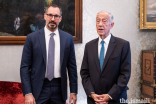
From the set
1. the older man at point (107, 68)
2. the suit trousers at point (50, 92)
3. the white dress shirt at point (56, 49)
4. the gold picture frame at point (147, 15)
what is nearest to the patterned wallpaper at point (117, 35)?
the gold picture frame at point (147, 15)

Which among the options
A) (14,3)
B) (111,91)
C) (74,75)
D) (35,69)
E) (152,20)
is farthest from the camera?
(152,20)

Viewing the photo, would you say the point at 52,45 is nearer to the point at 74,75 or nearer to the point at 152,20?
the point at 74,75

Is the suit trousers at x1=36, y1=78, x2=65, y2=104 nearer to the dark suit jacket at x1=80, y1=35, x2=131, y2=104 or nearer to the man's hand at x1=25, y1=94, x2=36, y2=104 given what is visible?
the man's hand at x1=25, y1=94, x2=36, y2=104

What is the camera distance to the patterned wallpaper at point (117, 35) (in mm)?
2957

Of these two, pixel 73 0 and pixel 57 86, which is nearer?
pixel 57 86

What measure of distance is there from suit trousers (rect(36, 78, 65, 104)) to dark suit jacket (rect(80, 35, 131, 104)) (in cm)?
36

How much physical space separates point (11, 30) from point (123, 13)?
196 cm

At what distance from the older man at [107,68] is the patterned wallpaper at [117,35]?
1.27 m

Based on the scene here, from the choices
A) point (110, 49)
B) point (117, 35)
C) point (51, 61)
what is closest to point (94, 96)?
point (110, 49)

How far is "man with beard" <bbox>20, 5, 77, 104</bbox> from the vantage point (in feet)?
6.28

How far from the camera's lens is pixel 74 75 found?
7.02 ft

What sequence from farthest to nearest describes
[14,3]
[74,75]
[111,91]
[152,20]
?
[152,20] < [14,3] < [74,75] < [111,91]

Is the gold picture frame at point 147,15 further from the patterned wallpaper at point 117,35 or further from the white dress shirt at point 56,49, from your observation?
the white dress shirt at point 56,49

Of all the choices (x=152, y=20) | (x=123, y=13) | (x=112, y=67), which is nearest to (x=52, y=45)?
(x=112, y=67)
